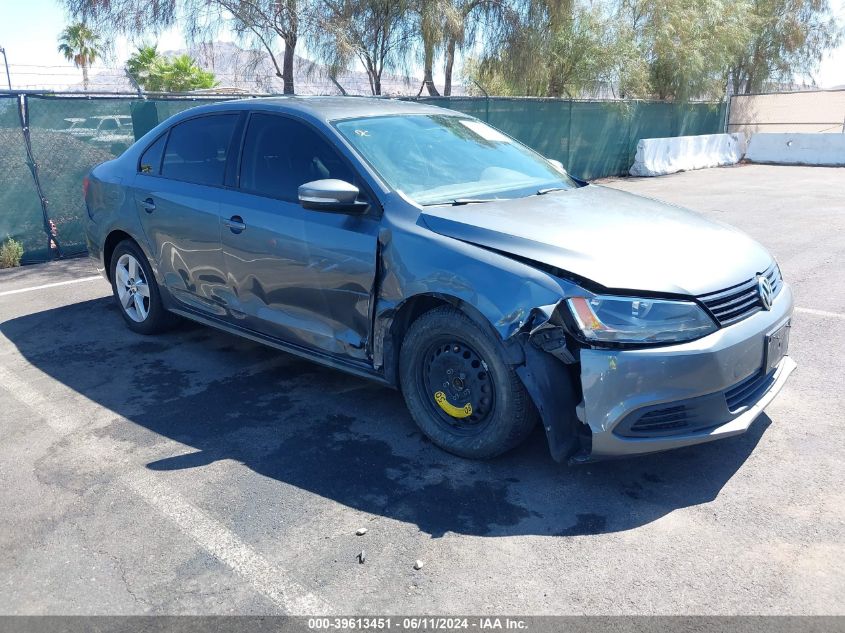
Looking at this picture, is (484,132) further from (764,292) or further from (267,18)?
(267,18)

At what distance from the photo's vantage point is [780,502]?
11.5ft

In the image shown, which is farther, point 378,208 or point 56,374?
point 56,374

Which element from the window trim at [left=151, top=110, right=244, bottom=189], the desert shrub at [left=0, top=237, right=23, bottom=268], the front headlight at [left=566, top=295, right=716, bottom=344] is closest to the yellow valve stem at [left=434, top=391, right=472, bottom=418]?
the front headlight at [left=566, top=295, right=716, bottom=344]

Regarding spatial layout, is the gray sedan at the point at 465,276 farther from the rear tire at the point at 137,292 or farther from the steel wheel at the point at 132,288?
the steel wheel at the point at 132,288

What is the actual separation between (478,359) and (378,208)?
1.03 meters

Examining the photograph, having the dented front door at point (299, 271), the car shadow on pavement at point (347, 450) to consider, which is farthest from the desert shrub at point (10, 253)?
the dented front door at point (299, 271)

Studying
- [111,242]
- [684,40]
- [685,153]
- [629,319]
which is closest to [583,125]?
[685,153]

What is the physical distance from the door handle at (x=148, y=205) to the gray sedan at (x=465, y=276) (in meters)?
0.02

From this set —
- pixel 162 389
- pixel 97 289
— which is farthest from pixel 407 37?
pixel 162 389

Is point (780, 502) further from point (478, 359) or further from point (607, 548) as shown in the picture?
point (478, 359)

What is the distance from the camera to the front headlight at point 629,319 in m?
3.34

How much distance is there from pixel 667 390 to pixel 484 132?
265cm

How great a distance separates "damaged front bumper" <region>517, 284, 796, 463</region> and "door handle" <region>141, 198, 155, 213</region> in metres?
3.39

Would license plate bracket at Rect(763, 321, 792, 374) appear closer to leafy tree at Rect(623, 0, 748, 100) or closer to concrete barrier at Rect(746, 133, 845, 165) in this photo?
leafy tree at Rect(623, 0, 748, 100)
